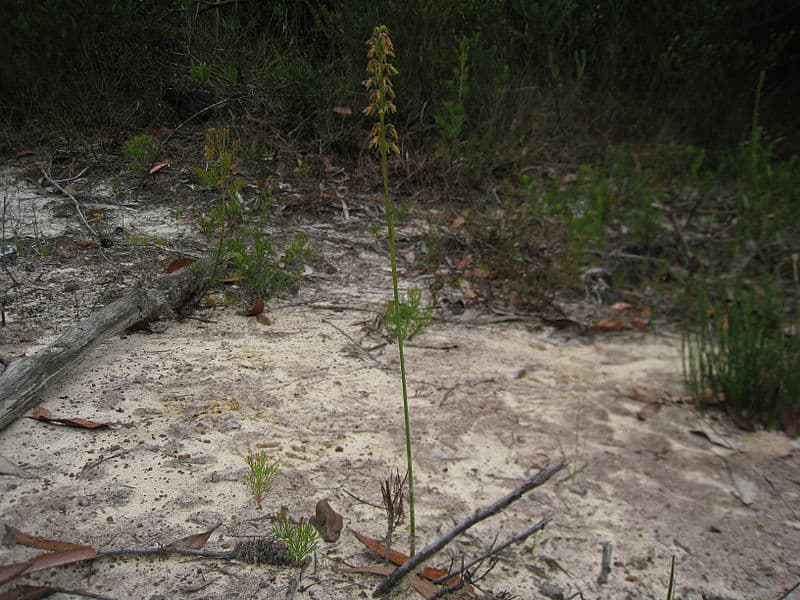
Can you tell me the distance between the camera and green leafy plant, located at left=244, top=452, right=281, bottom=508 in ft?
5.25

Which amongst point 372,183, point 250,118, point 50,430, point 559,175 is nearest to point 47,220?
point 250,118

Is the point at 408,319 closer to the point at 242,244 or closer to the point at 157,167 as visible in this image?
the point at 242,244

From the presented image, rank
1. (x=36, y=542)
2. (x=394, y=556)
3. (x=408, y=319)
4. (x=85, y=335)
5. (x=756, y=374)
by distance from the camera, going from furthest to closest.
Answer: (x=408, y=319) < (x=756, y=374) < (x=85, y=335) < (x=394, y=556) < (x=36, y=542)

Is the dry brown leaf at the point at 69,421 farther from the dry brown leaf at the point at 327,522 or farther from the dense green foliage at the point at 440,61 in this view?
the dense green foliage at the point at 440,61

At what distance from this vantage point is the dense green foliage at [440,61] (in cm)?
366

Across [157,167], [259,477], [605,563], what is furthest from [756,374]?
[157,167]

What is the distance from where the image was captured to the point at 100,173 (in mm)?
3307

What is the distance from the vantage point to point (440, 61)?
4.25 meters

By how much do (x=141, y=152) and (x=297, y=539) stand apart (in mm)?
2490

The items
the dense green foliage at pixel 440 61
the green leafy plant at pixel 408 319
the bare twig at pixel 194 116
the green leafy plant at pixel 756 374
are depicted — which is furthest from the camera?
the dense green foliage at pixel 440 61

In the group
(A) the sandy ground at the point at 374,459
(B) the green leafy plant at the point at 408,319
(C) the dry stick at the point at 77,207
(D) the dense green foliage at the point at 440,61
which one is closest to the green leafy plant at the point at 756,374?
(A) the sandy ground at the point at 374,459

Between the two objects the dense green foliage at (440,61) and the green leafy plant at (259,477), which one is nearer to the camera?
the green leafy plant at (259,477)

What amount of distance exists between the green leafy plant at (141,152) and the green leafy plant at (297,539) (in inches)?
93.7

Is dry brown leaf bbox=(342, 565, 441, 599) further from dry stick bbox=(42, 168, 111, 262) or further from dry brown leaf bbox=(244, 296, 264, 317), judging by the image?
dry stick bbox=(42, 168, 111, 262)
